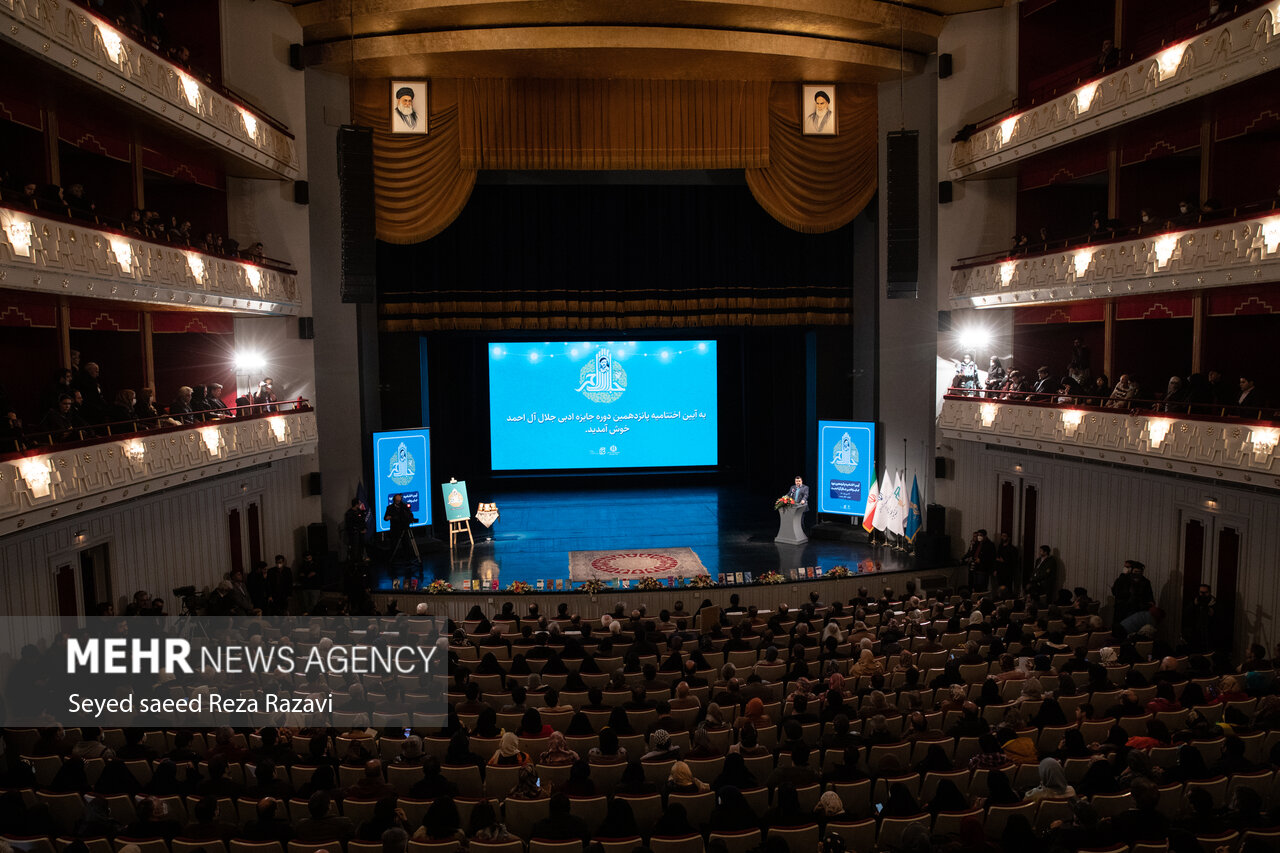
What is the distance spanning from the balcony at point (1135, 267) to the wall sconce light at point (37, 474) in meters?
16.3

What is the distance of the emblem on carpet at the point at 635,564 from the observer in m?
19.2

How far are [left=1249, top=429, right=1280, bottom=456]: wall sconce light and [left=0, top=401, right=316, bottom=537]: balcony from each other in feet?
52.4

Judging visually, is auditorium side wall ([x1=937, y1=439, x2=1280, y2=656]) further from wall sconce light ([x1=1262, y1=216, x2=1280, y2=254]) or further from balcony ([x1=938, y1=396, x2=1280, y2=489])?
wall sconce light ([x1=1262, y1=216, x2=1280, y2=254])

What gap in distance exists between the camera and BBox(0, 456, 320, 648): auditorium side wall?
13.0m

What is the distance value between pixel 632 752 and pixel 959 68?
18102 mm

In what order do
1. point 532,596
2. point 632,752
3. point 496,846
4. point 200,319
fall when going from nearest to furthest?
point 496,846 < point 632,752 < point 532,596 < point 200,319

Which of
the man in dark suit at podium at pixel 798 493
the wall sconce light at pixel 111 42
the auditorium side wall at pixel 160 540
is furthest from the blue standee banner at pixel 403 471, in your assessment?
the wall sconce light at pixel 111 42

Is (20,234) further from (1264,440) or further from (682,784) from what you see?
(1264,440)

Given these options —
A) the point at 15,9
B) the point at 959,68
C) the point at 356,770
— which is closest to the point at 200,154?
the point at 15,9

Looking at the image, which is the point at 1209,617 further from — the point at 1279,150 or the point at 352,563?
the point at 352,563

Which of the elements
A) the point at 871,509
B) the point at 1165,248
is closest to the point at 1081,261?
the point at 1165,248

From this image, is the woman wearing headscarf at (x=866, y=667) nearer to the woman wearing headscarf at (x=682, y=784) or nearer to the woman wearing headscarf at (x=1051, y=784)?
the woman wearing headscarf at (x=1051, y=784)

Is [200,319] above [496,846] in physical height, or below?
above

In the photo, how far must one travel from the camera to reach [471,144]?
2191 centimetres
